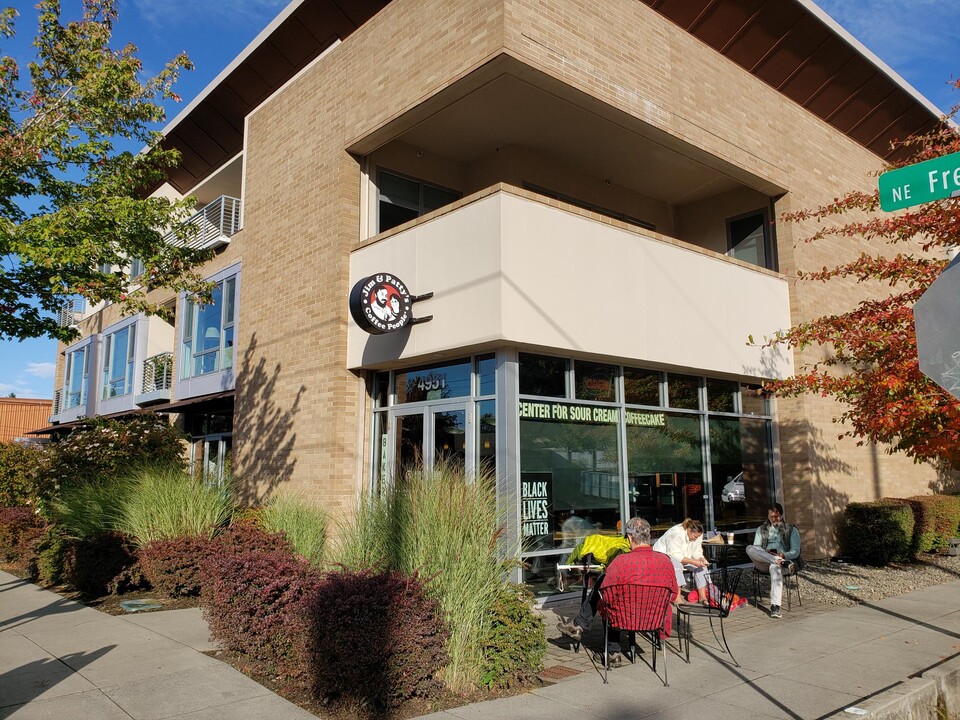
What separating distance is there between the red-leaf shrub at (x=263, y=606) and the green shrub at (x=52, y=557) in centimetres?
503

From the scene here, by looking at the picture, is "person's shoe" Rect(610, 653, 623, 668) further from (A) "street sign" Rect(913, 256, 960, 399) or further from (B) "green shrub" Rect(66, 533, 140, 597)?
(B) "green shrub" Rect(66, 533, 140, 597)

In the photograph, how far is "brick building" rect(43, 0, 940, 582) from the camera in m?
10.0

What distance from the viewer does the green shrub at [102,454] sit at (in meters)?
14.7

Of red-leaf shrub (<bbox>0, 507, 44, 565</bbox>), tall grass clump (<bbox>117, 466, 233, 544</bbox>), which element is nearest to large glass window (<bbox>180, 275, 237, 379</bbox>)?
red-leaf shrub (<bbox>0, 507, 44, 565</bbox>)

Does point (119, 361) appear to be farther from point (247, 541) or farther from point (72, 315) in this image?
point (247, 541)

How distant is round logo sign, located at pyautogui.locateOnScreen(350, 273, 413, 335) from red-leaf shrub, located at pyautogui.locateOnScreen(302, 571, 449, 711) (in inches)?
194

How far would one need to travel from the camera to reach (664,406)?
39.0ft

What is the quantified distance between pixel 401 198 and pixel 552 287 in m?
4.13

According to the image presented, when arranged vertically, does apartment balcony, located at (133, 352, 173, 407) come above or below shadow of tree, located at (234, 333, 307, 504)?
above

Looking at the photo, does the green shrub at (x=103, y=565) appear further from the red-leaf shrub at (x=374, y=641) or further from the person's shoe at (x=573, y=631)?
the person's shoe at (x=573, y=631)

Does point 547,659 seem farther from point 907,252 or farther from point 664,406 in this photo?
point 907,252

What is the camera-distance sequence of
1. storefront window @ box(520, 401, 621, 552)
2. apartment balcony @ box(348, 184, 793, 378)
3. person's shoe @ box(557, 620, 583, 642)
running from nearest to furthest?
person's shoe @ box(557, 620, 583, 642) < apartment balcony @ box(348, 184, 793, 378) < storefront window @ box(520, 401, 621, 552)

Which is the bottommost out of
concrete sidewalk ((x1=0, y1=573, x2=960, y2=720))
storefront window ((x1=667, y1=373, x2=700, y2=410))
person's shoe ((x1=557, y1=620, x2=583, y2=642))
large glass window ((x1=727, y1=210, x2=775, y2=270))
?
concrete sidewalk ((x1=0, y1=573, x2=960, y2=720))

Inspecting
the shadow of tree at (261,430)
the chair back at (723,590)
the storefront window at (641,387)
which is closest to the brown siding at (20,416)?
the shadow of tree at (261,430)
